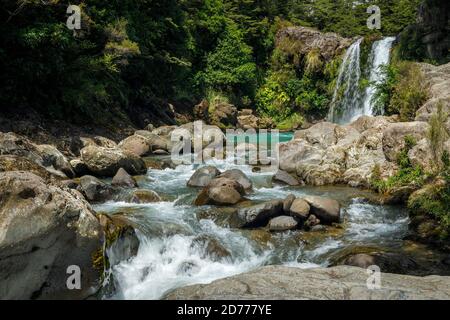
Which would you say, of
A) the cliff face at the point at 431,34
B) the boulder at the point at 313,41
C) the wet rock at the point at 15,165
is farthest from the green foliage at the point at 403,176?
the boulder at the point at 313,41

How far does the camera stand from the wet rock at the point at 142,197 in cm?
1185

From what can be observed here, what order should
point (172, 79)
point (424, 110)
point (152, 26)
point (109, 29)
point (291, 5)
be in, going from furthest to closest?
point (291, 5), point (172, 79), point (152, 26), point (109, 29), point (424, 110)

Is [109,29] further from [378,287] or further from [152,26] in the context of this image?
[378,287]

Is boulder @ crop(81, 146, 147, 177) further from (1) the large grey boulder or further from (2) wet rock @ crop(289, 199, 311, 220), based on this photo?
(1) the large grey boulder

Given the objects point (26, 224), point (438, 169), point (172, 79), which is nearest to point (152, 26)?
point (172, 79)

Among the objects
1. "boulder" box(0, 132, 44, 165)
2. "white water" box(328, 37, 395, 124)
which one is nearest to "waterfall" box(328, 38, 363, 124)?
"white water" box(328, 37, 395, 124)

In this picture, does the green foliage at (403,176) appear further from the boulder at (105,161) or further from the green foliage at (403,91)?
the boulder at (105,161)

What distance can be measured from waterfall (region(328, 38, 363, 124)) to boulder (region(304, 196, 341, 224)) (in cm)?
1889

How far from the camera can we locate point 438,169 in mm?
11289

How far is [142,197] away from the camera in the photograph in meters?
12.0

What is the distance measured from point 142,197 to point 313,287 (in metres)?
7.52

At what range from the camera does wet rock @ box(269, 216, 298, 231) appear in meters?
10.1

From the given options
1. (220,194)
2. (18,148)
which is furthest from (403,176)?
(18,148)
